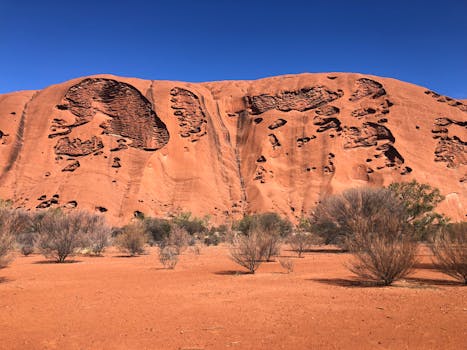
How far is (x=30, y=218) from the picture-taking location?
1352 inches

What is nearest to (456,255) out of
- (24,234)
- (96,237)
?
(96,237)

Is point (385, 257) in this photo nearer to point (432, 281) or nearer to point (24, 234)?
point (432, 281)

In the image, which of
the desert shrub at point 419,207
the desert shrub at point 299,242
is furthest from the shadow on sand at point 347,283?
the desert shrub at point 419,207

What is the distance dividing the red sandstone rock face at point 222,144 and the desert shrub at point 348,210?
2325 cm

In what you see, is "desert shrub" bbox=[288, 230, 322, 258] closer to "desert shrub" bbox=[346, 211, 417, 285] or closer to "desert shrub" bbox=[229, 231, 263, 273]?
"desert shrub" bbox=[229, 231, 263, 273]

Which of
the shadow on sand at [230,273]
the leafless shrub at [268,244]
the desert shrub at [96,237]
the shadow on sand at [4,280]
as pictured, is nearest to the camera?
the shadow on sand at [4,280]

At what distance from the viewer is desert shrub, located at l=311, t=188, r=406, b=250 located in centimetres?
2288

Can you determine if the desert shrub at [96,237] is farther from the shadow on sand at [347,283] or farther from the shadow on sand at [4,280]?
the shadow on sand at [347,283]

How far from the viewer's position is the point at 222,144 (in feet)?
209

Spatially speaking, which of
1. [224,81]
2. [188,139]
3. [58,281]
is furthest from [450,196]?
[58,281]

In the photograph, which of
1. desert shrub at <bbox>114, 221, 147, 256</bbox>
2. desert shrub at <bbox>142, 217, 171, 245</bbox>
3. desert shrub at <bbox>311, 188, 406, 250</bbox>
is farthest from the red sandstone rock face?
desert shrub at <bbox>114, 221, 147, 256</bbox>

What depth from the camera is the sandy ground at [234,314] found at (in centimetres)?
525

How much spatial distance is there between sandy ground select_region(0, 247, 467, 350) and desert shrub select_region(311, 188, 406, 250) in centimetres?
1144

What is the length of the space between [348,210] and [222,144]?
134 ft
